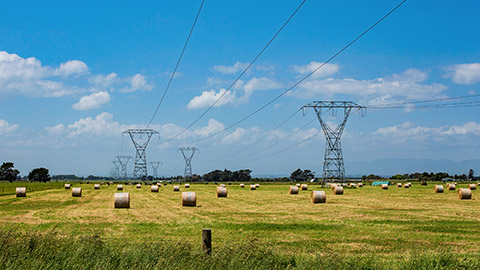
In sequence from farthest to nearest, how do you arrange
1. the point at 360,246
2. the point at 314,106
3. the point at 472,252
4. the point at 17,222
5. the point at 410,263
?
the point at 314,106
the point at 17,222
the point at 360,246
the point at 472,252
the point at 410,263

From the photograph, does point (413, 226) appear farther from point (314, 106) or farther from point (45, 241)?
point (314, 106)

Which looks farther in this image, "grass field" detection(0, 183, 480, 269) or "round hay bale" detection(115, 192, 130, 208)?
"round hay bale" detection(115, 192, 130, 208)

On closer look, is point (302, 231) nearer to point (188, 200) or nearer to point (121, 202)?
point (188, 200)

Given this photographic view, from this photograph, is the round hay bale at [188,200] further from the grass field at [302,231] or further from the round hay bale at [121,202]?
the grass field at [302,231]

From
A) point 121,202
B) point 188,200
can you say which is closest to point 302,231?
point 188,200

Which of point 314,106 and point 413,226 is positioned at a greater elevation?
point 314,106

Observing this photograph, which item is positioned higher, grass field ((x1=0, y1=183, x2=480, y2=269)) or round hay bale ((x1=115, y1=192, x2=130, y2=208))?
round hay bale ((x1=115, y1=192, x2=130, y2=208))

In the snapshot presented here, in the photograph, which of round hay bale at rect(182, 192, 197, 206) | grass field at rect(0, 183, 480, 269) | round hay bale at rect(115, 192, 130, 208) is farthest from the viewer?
round hay bale at rect(182, 192, 197, 206)

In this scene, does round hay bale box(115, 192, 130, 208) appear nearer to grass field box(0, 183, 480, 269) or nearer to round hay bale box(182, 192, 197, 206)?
round hay bale box(182, 192, 197, 206)

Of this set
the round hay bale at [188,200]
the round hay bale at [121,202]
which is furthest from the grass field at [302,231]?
the round hay bale at [188,200]

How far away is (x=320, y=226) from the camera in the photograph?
23.9 meters

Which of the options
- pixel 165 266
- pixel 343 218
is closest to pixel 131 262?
pixel 165 266

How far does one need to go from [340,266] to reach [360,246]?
5.83 metres

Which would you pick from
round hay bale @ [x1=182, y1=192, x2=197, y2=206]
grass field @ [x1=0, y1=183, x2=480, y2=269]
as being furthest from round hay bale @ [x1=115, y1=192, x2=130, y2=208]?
grass field @ [x1=0, y1=183, x2=480, y2=269]
